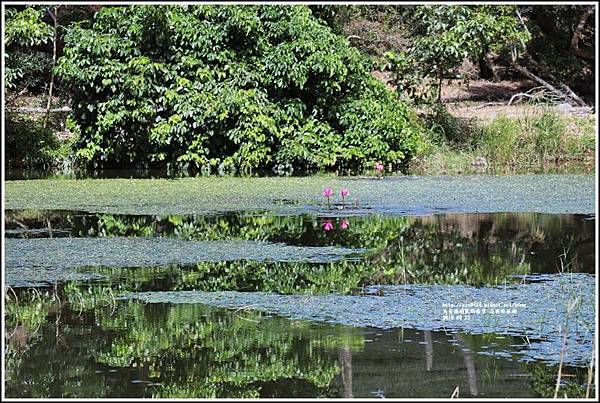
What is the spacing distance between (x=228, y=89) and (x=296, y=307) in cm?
885

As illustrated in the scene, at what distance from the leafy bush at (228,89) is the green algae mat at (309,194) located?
1458mm

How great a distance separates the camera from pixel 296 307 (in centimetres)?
505

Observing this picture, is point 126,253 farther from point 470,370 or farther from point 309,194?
point 309,194

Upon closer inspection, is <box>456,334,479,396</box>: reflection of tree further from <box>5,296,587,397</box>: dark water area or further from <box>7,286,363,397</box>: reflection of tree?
<box>7,286,363,397</box>: reflection of tree

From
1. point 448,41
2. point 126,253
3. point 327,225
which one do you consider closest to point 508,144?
point 448,41

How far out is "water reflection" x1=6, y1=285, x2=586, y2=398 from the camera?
3.72 meters

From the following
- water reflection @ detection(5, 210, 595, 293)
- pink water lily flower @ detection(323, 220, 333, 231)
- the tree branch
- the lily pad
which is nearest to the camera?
the lily pad

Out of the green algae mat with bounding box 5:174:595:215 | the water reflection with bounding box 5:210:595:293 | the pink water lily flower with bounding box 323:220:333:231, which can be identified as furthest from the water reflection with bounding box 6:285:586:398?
the green algae mat with bounding box 5:174:595:215

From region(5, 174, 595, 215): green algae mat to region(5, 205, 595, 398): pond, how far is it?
2.45 feet

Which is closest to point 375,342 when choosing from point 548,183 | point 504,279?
point 504,279

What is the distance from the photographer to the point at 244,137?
13.6m

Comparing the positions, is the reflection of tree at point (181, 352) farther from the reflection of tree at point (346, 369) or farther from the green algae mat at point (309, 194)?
the green algae mat at point (309, 194)

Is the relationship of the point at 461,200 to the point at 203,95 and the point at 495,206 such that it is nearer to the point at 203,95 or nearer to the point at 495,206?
the point at 495,206

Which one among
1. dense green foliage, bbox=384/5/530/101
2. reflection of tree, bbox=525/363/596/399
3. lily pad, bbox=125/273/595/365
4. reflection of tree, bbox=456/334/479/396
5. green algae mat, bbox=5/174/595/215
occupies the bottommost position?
reflection of tree, bbox=525/363/596/399
